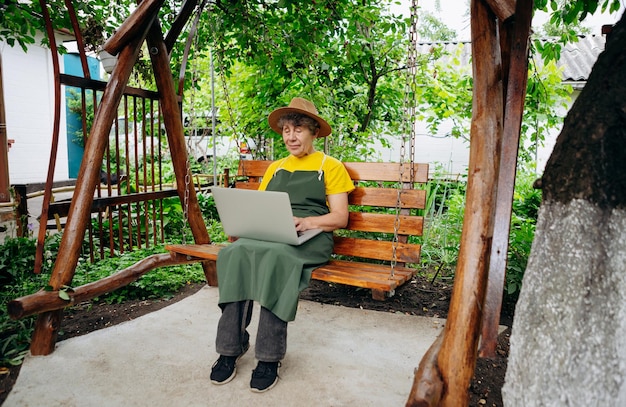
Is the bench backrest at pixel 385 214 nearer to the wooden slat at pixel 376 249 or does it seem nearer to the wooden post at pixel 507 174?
the wooden slat at pixel 376 249

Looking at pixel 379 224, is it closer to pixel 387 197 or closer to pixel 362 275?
pixel 387 197

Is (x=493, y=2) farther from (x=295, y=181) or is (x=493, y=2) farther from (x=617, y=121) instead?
(x=295, y=181)

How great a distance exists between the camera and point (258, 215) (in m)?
2.29

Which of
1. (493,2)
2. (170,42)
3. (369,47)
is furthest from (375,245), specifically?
(369,47)

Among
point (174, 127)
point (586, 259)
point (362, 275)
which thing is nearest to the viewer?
point (586, 259)

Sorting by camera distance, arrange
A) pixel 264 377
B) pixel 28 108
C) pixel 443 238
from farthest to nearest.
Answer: pixel 28 108 < pixel 443 238 < pixel 264 377

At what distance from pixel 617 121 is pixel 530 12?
78 centimetres

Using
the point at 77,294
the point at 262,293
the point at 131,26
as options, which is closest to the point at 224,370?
the point at 262,293

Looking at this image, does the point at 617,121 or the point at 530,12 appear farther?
the point at 530,12

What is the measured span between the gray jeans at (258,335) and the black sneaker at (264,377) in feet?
0.14

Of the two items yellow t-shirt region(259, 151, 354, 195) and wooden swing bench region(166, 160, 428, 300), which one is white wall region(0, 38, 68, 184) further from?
yellow t-shirt region(259, 151, 354, 195)

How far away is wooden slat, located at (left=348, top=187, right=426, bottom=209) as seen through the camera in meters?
2.77

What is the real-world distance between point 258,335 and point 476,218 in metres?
1.19

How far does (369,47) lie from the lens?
14.8 feet
